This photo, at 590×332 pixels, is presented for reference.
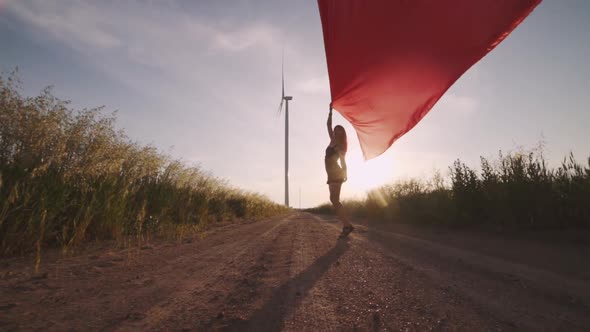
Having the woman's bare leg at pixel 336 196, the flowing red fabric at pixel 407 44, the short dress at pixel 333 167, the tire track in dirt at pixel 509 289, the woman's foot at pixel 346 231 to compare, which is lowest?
the tire track in dirt at pixel 509 289

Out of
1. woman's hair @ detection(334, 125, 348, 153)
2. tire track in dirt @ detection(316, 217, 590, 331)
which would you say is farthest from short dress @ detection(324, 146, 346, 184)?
tire track in dirt @ detection(316, 217, 590, 331)

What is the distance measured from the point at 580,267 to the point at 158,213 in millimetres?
6001

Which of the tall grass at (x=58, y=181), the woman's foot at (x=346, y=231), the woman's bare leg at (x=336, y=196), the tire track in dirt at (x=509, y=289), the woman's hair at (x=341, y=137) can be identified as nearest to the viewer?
the tire track in dirt at (x=509, y=289)

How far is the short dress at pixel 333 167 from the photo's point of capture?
499 cm

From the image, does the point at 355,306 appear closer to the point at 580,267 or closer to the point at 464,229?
the point at 580,267

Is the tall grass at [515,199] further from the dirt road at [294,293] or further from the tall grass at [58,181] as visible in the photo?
the tall grass at [58,181]

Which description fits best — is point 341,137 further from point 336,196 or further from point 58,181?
point 58,181

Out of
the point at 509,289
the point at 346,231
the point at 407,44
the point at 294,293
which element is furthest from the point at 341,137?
the point at 294,293

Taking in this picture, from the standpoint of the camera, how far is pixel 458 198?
20.9ft

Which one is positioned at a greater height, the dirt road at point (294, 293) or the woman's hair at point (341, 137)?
the woman's hair at point (341, 137)

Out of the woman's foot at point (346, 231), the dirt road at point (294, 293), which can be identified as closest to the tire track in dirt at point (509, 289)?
the dirt road at point (294, 293)

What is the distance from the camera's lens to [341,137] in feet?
17.1

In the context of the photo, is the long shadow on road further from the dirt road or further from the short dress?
the short dress

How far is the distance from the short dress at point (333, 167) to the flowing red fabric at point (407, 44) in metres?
2.23
